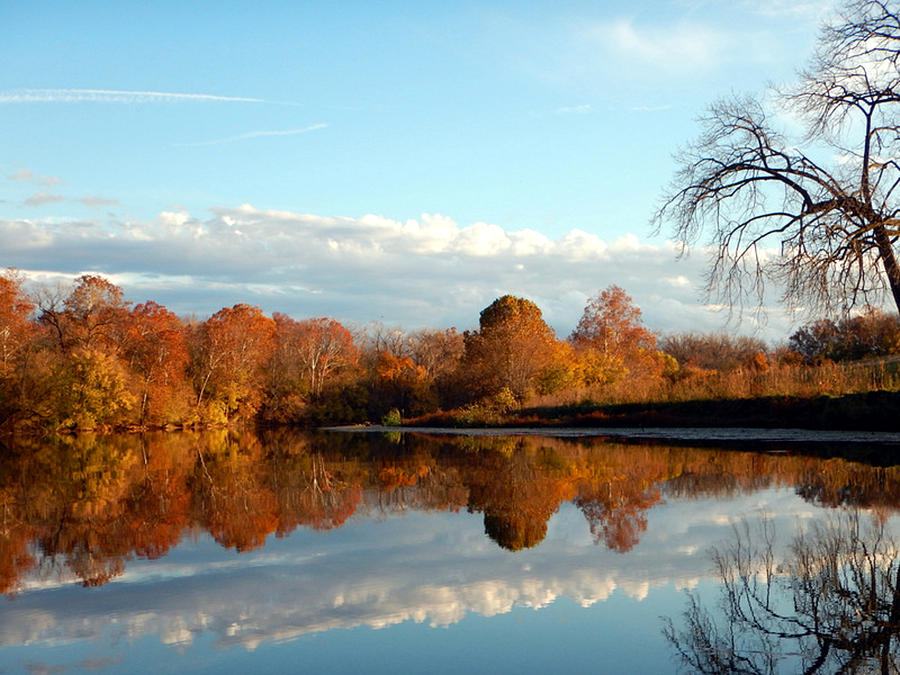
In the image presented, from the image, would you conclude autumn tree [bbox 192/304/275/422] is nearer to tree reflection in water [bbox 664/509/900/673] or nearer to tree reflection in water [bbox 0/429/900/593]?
tree reflection in water [bbox 0/429/900/593]

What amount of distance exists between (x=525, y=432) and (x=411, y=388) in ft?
91.3

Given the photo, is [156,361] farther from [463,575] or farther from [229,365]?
[463,575]

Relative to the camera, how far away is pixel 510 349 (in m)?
42.4

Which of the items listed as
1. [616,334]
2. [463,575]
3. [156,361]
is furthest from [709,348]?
[463,575]

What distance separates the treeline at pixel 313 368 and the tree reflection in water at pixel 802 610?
57.9ft

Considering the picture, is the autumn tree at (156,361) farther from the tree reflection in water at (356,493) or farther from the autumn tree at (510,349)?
the tree reflection in water at (356,493)

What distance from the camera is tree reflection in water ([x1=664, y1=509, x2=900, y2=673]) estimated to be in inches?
178

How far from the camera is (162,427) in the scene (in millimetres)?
51438

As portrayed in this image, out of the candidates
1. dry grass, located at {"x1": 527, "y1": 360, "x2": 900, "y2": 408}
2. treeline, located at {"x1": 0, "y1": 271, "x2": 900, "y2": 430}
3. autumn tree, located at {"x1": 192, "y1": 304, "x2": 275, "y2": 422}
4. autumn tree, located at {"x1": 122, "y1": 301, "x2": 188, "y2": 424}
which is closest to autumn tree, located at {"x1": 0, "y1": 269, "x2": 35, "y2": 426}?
treeline, located at {"x1": 0, "y1": 271, "x2": 900, "y2": 430}

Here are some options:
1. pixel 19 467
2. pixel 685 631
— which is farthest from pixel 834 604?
pixel 19 467

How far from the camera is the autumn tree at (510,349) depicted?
1629 inches

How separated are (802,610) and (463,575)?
2874 millimetres

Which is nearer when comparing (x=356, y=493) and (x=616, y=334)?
(x=356, y=493)

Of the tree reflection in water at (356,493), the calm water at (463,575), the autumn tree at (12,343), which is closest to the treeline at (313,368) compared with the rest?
the autumn tree at (12,343)
